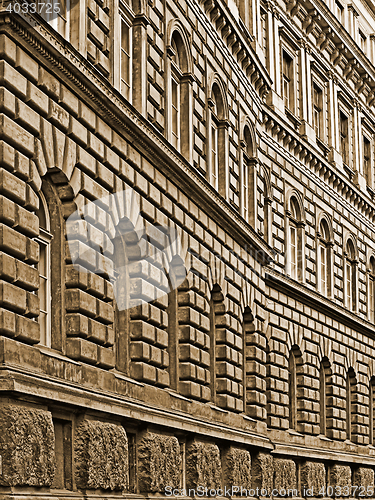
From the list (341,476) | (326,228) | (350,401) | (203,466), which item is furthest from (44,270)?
A: (350,401)

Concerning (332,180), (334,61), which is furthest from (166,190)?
(334,61)

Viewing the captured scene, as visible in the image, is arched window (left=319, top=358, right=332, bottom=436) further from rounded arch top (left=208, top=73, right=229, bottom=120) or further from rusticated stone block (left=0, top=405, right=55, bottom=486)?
rusticated stone block (left=0, top=405, right=55, bottom=486)

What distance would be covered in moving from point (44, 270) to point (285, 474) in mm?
12148

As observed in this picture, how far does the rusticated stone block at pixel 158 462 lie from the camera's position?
14.3 metres

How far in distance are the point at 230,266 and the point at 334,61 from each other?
1301 cm

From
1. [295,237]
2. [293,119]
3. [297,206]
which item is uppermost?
[293,119]

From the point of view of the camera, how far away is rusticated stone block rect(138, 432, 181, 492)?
14297 millimetres

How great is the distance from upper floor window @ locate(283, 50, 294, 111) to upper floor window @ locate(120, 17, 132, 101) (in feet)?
38.4

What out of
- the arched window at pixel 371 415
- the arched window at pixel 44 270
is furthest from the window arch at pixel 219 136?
the arched window at pixel 371 415

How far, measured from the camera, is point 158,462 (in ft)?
48.2

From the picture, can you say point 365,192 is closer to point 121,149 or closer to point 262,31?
point 262,31

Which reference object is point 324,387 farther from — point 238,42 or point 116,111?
point 116,111

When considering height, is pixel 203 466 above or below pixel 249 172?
below

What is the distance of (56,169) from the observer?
40.7 ft
